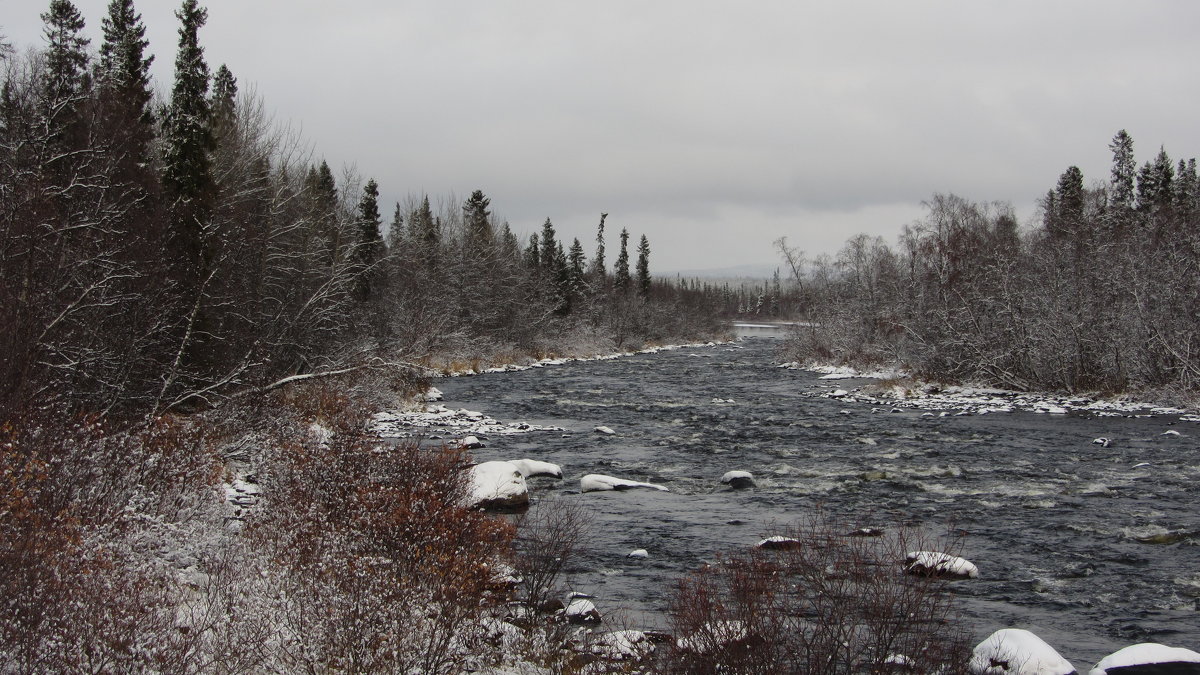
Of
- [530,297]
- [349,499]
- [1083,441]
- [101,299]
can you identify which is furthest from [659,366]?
[349,499]

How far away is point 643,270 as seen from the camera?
102 m

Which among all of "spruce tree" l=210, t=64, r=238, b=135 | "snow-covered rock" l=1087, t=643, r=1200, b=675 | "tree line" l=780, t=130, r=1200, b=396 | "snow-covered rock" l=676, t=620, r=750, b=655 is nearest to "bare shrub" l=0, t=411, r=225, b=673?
"snow-covered rock" l=676, t=620, r=750, b=655

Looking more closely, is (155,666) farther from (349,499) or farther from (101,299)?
(101,299)

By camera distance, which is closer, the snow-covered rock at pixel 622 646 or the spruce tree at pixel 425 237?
the snow-covered rock at pixel 622 646

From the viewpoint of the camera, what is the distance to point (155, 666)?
16.8ft

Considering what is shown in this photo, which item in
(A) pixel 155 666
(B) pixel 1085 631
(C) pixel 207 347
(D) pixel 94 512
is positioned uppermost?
(C) pixel 207 347

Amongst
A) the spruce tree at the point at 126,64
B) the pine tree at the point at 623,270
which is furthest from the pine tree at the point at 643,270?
the spruce tree at the point at 126,64

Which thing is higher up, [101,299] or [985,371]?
[101,299]

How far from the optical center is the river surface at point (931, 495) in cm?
942

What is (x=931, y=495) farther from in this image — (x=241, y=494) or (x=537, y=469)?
(x=241, y=494)

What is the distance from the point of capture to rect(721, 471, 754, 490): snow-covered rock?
53.1ft

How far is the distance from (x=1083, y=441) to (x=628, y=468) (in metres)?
12.5

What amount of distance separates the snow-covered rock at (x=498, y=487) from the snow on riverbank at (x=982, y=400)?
800 inches

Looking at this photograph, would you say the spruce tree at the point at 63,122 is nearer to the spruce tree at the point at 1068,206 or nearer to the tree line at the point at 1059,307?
the tree line at the point at 1059,307
